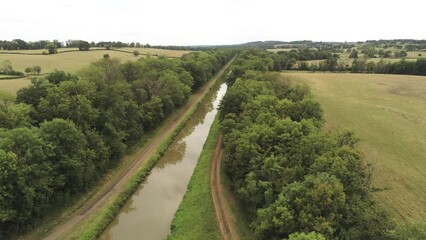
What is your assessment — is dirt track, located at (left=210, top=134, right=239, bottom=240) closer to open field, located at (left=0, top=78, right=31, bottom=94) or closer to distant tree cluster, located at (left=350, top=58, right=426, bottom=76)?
open field, located at (left=0, top=78, right=31, bottom=94)

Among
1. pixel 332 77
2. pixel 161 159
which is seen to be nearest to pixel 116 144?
pixel 161 159

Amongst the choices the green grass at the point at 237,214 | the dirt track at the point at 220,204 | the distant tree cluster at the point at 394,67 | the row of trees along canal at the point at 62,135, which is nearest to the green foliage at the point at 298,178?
the green grass at the point at 237,214

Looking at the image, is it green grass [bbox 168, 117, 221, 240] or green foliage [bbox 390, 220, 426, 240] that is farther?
green grass [bbox 168, 117, 221, 240]

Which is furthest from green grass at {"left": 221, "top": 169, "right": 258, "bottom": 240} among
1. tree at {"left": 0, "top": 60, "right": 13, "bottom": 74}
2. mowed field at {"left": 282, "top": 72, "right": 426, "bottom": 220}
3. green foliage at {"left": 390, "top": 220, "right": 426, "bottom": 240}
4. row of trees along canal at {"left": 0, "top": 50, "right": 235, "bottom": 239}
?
tree at {"left": 0, "top": 60, "right": 13, "bottom": 74}

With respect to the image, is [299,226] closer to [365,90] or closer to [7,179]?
[7,179]

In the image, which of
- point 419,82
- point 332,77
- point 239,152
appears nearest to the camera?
point 239,152

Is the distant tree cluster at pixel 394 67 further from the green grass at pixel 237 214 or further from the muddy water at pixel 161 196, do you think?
the green grass at pixel 237 214

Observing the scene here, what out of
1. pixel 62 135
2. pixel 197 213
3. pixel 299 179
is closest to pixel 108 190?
pixel 62 135
